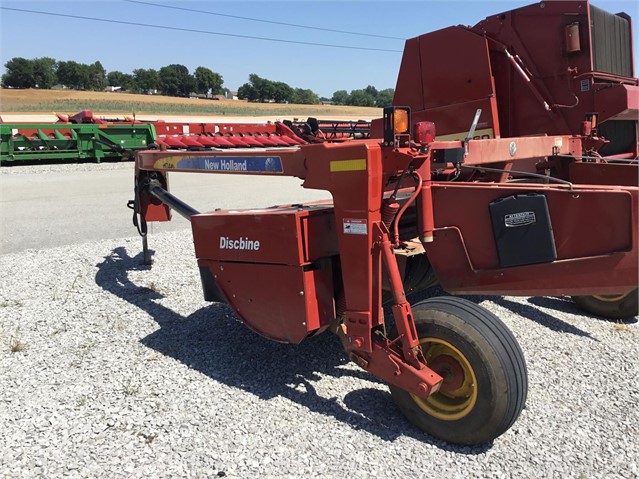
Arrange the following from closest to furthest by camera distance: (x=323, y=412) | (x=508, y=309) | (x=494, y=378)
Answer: (x=494, y=378) → (x=323, y=412) → (x=508, y=309)

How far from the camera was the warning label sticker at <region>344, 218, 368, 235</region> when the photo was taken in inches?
108

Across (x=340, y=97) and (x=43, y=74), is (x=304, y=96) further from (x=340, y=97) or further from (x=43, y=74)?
(x=43, y=74)

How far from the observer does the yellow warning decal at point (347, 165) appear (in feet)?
8.83

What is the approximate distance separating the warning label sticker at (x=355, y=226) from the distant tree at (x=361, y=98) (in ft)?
252

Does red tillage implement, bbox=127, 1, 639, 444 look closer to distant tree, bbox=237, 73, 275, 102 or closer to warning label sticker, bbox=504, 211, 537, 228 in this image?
warning label sticker, bbox=504, 211, 537, 228

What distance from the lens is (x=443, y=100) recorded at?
5.51 meters

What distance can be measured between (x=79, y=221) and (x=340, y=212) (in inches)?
282

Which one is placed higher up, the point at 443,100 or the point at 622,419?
the point at 443,100

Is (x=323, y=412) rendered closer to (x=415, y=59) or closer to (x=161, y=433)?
(x=161, y=433)

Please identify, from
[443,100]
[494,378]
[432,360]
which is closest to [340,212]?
[432,360]

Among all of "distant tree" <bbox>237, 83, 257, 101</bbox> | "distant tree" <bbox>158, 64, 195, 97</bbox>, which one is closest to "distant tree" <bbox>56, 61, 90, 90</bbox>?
"distant tree" <bbox>158, 64, 195, 97</bbox>

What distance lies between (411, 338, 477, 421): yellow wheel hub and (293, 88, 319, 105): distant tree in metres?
90.1

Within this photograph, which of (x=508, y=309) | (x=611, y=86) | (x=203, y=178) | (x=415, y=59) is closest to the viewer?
(x=508, y=309)

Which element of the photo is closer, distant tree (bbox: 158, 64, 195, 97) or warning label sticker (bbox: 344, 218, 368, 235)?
warning label sticker (bbox: 344, 218, 368, 235)
